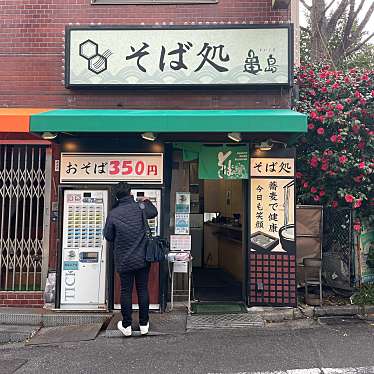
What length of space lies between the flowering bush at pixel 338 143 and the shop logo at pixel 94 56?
3629 mm

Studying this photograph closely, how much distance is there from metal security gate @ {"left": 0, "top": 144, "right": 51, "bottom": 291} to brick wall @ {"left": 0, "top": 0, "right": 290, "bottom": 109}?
119 centimetres

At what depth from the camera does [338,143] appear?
754 cm

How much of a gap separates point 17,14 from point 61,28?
90 cm

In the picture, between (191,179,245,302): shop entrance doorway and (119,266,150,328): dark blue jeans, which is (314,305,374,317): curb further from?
(119,266,150,328): dark blue jeans

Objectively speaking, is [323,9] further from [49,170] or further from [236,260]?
[49,170]

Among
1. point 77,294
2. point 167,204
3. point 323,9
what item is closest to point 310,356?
point 167,204

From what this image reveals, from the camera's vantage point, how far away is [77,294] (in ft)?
22.2

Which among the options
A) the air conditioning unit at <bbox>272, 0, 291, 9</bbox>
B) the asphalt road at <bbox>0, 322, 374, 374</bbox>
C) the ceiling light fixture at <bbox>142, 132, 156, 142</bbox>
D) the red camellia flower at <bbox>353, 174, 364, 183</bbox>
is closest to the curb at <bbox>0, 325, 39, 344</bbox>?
the asphalt road at <bbox>0, 322, 374, 374</bbox>

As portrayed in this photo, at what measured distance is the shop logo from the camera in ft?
23.4

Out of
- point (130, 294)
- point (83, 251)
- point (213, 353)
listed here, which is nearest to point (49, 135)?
point (83, 251)

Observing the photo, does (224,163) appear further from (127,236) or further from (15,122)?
(15,122)

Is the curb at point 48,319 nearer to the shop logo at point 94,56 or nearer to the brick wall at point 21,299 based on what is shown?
the brick wall at point 21,299

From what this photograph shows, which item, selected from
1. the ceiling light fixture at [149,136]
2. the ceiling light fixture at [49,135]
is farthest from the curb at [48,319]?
the ceiling light fixture at [149,136]

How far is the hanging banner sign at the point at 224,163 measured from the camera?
6973mm
